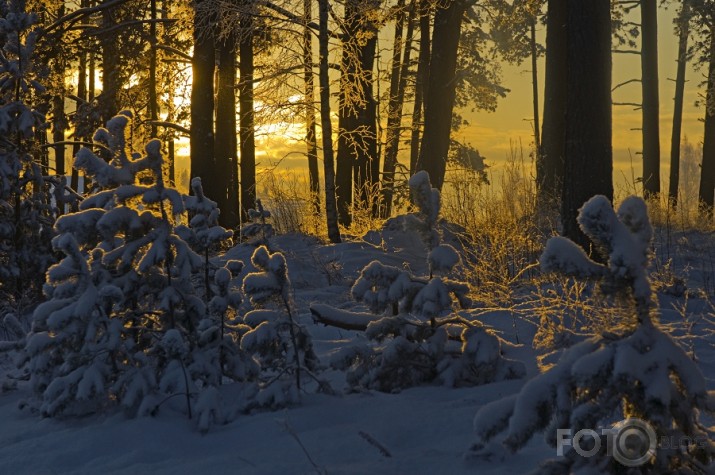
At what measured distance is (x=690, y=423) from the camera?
212 cm

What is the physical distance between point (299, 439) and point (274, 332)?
853mm

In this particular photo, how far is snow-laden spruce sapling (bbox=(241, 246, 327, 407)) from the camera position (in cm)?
383

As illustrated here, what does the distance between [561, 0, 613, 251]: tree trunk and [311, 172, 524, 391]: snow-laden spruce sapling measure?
145 inches

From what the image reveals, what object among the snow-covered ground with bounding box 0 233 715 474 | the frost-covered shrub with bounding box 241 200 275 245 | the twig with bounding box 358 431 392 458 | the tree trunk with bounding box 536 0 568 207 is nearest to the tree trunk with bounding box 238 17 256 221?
the tree trunk with bounding box 536 0 568 207

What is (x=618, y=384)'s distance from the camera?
211cm

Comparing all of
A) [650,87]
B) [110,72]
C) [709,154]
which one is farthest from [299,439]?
[709,154]

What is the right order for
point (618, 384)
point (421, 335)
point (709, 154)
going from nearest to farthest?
point (618, 384) < point (421, 335) < point (709, 154)

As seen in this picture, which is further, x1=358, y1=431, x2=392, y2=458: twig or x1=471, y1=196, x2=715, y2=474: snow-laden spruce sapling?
x1=358, y1=431, x2=392, y2=458: twig

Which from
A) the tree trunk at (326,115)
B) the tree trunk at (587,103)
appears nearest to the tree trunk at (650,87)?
the tree trunk at (326,115)

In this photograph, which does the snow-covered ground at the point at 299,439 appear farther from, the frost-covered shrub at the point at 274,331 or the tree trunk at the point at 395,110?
the tree trunk at the point at 395,110

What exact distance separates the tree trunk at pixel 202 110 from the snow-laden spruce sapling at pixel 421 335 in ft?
31.0

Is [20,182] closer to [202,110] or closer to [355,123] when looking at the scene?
[202,110]

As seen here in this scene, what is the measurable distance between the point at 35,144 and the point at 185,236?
5.40m

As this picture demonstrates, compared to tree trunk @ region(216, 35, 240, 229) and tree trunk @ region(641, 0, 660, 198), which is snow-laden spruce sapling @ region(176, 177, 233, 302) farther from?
tree trunk @ region(641, 0, 660, 198)
